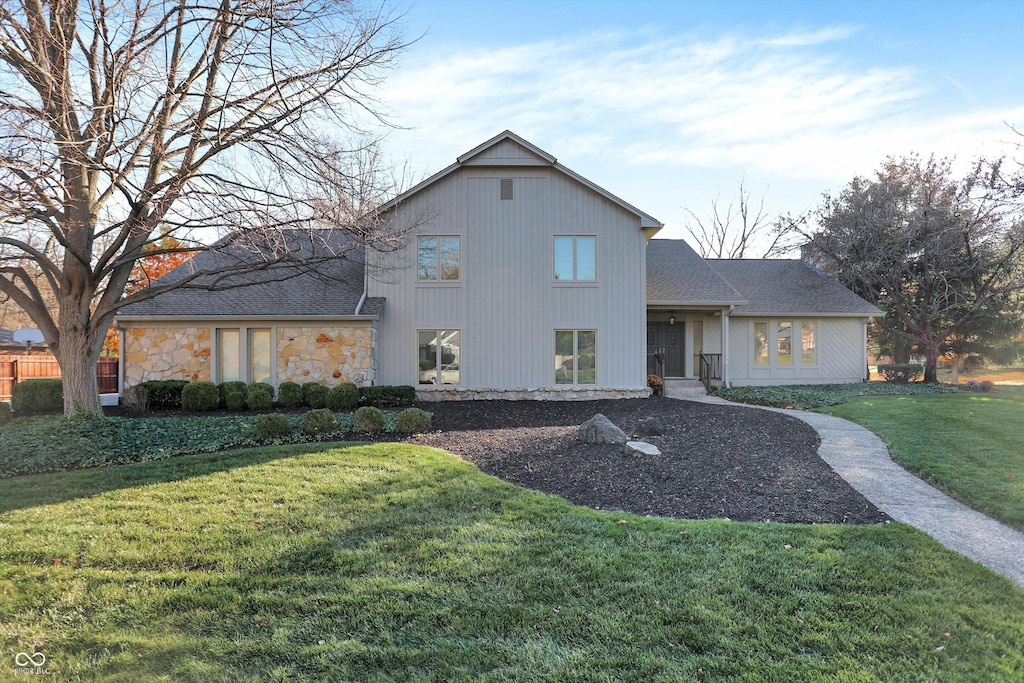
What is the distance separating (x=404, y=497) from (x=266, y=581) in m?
1.75

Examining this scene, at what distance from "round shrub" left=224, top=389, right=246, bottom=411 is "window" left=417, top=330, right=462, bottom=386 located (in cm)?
408

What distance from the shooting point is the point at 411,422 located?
8.70m

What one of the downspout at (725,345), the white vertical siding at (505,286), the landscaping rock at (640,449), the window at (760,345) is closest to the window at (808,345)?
the window at (760,345)

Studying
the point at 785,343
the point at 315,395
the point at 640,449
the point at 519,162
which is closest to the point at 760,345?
the point at 785,343

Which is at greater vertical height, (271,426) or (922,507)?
(271,426)

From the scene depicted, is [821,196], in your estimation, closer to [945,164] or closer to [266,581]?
[945,164]

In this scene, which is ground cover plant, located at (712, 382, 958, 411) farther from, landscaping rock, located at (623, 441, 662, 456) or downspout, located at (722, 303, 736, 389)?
landscaping rock, located at (623, 441, 662, 456)

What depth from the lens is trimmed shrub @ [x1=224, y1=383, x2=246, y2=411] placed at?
11.7 meters

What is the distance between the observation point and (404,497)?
16.7 feet

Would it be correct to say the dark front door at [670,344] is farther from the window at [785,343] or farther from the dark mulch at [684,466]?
the dark mulch at [684,466]

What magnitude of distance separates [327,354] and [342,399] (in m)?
1.71

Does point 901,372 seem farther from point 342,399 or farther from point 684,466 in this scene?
point 342,399

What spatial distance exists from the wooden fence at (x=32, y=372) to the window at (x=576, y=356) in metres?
12.1

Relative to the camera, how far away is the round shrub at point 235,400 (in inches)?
460
